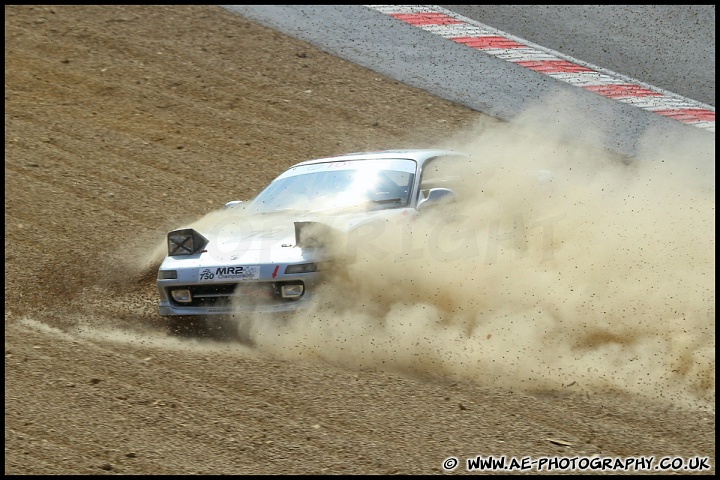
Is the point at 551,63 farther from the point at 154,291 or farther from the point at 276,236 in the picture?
the point at 276,236

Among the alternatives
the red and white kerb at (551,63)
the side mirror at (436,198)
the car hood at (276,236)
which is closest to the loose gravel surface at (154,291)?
the car hood at (276,236)

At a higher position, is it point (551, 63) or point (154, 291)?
point (551, 63)

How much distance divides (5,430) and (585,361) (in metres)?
3.31

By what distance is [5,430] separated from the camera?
4.66 m

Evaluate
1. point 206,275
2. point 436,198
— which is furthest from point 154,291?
point 436,198

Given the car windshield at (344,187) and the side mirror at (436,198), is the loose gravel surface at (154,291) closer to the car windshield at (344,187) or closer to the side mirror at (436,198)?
the car windshield at (344,187)

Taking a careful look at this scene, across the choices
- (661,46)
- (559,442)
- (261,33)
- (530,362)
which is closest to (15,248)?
(530,362)

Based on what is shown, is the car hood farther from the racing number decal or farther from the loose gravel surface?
the loose gravel surface

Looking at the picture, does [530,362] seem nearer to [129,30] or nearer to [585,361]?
[585,361]

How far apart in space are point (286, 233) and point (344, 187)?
867 millimetres

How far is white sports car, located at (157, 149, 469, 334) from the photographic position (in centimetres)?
594

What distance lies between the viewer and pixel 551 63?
43.6 ft

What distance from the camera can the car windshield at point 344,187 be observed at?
684 cm

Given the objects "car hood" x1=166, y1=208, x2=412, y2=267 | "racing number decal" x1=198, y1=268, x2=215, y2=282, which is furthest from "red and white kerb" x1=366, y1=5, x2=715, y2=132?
"racing number decal" x1=198, y1=268, x2=215, y2=282
